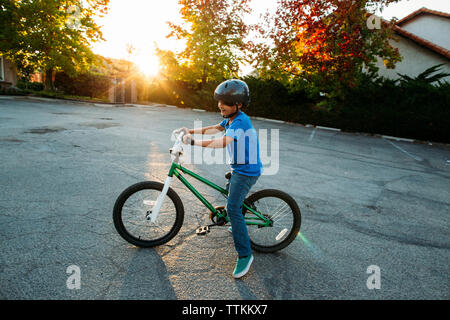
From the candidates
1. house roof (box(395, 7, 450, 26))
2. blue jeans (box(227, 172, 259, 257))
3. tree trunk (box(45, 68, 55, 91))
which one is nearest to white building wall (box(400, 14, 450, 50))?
house roof (box(395, 7, 450, 26))

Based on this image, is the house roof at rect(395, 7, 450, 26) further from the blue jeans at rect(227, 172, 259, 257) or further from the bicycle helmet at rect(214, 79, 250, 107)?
the blue jeans at rect(227, 172, 259, 257)

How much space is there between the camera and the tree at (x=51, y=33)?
19219 mm

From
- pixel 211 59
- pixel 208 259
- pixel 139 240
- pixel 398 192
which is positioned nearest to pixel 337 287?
pixel 208 259

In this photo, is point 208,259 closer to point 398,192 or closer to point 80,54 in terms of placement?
point 398,192

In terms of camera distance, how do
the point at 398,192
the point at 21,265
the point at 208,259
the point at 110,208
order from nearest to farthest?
the point at 21,265
the point at 208,259
the point at 110,208
the point at 398,192

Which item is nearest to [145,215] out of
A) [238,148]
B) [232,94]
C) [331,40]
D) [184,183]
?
[184,183]

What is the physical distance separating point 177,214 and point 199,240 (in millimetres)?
493

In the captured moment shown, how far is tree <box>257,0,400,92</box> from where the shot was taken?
1492 centimetres

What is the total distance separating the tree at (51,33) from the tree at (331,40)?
14868mm

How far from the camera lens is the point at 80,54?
70.3 ft

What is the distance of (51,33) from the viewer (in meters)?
20.1

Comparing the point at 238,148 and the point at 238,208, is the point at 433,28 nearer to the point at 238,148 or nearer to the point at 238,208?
the point at 238,148

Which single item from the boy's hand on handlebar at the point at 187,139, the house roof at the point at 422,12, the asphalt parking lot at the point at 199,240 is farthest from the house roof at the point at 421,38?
the boy's hand on handlebar at the point at 187,139
